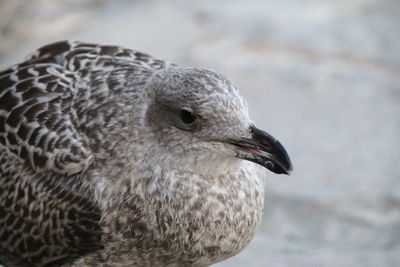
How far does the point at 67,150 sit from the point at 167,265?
726mm

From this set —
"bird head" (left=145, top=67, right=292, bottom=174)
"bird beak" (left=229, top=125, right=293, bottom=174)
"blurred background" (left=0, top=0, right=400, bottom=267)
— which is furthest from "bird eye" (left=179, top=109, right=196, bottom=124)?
"blurred background" (left=0, top=0, right=400, bottom=267)

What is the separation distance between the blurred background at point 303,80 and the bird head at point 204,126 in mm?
1728

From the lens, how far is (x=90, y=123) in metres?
5.05

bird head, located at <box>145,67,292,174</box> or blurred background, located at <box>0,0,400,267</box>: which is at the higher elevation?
blurred background, located at <box>0,0,400,267</box>

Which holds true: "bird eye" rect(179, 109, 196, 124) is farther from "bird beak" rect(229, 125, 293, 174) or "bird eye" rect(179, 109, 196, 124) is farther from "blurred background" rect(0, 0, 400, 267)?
"blurred background" rect(0, 0, 400, 267)

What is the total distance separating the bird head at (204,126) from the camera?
461 cm

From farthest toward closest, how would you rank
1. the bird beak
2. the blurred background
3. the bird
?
the blurred background → the bird → the bird beak

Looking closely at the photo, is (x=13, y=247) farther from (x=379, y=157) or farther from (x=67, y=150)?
(x=379, y=157)

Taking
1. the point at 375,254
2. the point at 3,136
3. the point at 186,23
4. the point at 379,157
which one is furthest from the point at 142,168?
the point at 186,23

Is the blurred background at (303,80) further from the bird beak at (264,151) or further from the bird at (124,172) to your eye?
the bird beak at (264,151)

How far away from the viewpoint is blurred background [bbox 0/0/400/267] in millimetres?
6496

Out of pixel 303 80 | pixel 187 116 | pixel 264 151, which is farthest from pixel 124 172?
pixel 303 80

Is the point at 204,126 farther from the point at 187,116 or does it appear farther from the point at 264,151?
the point at 264,151

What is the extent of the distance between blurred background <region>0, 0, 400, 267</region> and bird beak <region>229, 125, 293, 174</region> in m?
1.75
